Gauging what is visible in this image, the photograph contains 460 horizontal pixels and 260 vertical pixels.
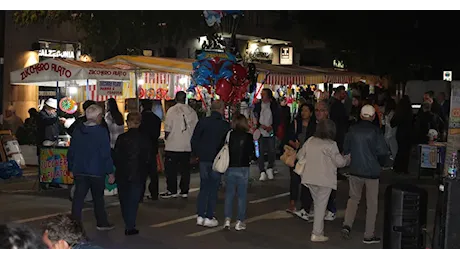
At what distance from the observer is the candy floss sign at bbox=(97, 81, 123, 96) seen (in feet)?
48.0

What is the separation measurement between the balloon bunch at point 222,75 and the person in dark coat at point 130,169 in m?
4.83

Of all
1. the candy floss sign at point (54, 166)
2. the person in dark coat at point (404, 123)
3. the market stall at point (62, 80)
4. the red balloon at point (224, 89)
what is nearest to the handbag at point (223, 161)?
the market stall at point (62, 80)

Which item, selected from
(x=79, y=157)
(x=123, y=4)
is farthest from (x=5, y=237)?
(x=79, y=157)

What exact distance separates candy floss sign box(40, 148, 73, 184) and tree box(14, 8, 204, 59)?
27.1 feet

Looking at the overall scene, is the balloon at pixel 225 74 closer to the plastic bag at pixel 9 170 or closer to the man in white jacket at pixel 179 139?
the man in white jacket at pixel 179 139

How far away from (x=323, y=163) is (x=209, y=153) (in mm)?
1884

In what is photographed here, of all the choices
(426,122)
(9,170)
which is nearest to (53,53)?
(9,170)

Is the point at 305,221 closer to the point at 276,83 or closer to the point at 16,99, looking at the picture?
the point at 276,83

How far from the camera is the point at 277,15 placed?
1387 inches

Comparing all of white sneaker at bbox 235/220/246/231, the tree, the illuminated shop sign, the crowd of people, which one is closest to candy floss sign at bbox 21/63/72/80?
the crowd of people

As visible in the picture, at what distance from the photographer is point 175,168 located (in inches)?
487

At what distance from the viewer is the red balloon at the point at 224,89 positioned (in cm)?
1402

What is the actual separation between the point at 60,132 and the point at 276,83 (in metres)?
7.57

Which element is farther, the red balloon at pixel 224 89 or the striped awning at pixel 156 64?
the striped awning at pixel 156 64
